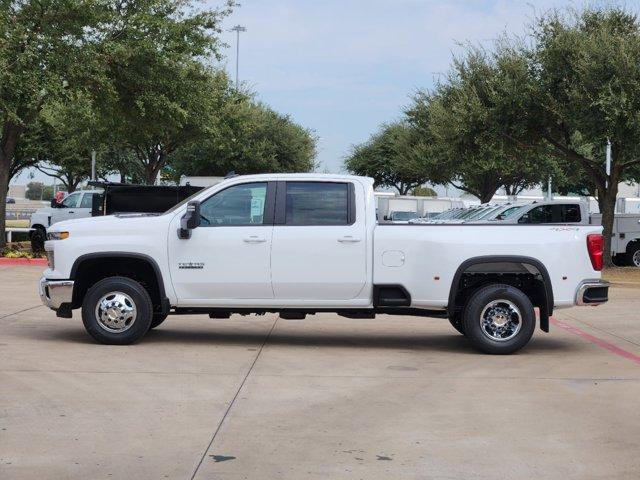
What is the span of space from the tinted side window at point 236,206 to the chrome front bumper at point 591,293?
3643 mm

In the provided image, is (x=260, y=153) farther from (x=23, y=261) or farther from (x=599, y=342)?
(x=599, y=342)

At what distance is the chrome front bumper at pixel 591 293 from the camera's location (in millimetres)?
10961

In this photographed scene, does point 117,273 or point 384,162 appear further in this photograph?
point 384,162

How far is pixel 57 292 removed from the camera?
11.1 meters

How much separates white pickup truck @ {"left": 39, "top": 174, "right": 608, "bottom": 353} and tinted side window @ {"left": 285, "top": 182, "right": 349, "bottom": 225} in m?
0.01

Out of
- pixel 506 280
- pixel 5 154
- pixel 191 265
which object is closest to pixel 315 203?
pixel 191 265

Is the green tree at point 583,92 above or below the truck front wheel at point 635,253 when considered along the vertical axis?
above

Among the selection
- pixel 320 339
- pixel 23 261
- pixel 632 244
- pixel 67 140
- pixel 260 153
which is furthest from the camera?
pixel 260 153

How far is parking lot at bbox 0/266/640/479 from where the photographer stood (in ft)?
20.6

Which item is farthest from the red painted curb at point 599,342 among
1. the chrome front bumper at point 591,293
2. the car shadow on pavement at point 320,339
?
the chrome front bumper at point 591,293

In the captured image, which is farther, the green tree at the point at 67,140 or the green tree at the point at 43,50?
the green tree at the point at 67,140

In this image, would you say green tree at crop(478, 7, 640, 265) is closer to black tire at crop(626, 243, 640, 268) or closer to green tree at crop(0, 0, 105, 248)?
black tire at crop(626, 243, 640, 268)

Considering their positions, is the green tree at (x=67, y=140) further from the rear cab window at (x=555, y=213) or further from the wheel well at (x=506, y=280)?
the wheel well at (x=506, y=280)

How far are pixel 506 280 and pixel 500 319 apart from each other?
499 mm
